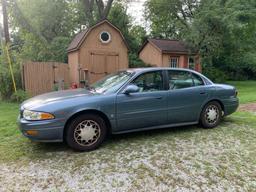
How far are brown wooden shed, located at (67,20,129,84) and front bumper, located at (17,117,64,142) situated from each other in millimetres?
9157

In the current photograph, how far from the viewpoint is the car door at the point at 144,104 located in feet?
13.1

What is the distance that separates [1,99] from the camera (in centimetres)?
954

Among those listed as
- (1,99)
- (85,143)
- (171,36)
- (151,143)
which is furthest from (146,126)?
(171,36)

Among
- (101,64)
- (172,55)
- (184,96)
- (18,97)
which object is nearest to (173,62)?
(172,55)

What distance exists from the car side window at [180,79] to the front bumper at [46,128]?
2.33 m

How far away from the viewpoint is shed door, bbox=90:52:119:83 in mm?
13070

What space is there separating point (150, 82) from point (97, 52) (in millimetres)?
9183

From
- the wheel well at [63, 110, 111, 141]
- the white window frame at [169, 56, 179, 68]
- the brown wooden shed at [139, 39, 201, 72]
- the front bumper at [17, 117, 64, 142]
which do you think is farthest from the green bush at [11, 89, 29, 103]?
the white window frame at [169, 56, 179, 68]

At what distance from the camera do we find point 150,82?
444 centimetres

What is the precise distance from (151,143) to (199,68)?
1515 centimetres

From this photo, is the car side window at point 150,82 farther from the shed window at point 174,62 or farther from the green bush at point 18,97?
the shed window at point 174,62

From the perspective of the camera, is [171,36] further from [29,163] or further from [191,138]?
[29,163]

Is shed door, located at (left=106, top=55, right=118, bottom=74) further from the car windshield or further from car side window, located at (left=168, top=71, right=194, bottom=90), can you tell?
car side window, located at (left=168, top=71, right=194, bottom=90)

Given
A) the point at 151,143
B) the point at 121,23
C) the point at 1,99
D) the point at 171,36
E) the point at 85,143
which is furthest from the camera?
the point at 171,36
